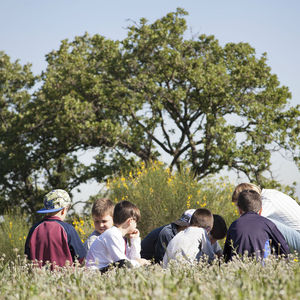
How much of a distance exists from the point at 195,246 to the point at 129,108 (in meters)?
14.2

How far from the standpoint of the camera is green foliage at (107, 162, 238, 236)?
32.9ft

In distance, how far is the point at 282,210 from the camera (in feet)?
18.0

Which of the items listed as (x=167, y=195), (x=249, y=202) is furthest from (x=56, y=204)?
(x=167, y=195)

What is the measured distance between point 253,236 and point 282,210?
4.14 ft

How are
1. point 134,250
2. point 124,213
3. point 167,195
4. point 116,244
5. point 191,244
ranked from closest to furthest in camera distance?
point 116,244, point 124,213, point 191,244, point 134,250, point 167,195

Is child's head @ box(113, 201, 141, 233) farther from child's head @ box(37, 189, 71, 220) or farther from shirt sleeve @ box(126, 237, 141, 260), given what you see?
child's head @ box(37, 189, 71, 220)

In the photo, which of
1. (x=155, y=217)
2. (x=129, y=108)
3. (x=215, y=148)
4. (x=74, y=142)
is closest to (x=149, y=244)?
(x=155, y=217)

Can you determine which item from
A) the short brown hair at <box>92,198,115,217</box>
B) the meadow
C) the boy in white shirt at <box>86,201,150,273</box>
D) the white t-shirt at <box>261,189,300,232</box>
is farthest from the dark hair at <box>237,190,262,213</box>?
the short brown hair at <box>92,198,115,217</box>

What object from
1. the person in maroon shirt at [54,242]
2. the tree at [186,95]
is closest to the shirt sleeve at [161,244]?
the person in maroon shirt at [54,242]

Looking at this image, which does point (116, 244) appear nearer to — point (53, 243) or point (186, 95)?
point (53, 243)

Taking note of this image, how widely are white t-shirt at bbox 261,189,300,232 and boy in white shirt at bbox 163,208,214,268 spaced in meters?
0.98

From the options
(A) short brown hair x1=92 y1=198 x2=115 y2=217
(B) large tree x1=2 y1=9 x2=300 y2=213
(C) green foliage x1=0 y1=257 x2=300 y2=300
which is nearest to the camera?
(C) green foliage x1=0 y1=257 x2=300 y2=300

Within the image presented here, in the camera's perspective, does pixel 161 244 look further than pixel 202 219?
Yes

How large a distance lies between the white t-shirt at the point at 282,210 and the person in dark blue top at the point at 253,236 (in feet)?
2.91
